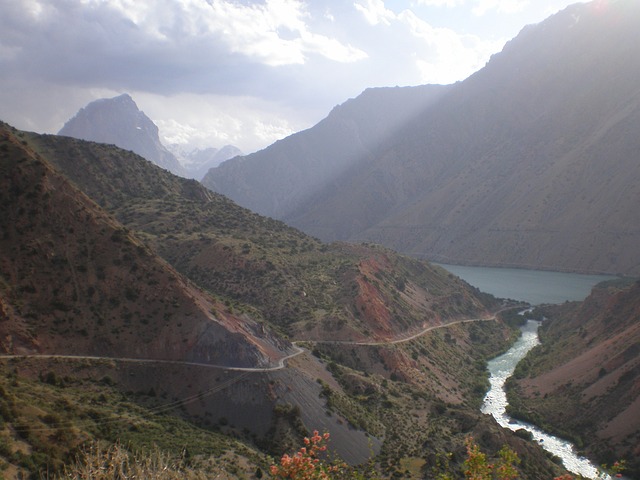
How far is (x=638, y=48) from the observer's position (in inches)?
7239

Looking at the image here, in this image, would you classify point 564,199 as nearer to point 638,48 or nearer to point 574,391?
point 638,48

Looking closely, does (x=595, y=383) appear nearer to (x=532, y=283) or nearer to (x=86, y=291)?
→ (x=86, y=291)

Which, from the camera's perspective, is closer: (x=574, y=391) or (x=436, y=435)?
(x=436, y=435)

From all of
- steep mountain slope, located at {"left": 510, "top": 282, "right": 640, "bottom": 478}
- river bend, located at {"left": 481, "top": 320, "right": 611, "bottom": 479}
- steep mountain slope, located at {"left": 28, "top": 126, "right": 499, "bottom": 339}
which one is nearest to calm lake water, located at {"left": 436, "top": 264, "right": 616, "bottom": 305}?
steep mountain slope, located at {"left": 28, "top": 126, "right": 499, "bottom": 339}

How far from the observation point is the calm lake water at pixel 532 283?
112 meters

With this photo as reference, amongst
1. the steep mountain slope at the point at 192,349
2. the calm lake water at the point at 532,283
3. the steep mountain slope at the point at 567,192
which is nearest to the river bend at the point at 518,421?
the steep mountain slope at the point at 192,349

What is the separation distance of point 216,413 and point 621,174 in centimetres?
14341

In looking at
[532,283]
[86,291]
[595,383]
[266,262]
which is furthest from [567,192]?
[86,291]

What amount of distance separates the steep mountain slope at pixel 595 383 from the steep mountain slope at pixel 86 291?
27049 mm

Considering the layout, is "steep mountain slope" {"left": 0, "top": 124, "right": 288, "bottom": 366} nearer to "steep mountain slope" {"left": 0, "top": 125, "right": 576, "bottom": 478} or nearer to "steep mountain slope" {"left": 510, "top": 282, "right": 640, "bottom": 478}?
"steep mountain slope" {"left": 0, "top": 125, "right": 576, "bottom": 478}

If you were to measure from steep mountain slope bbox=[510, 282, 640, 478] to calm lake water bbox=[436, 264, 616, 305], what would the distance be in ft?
106

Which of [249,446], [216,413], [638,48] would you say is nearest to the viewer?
[249,446]

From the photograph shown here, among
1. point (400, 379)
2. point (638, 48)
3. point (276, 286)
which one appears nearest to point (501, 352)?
point (400, 379)

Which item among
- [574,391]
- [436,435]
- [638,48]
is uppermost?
[638,48]
